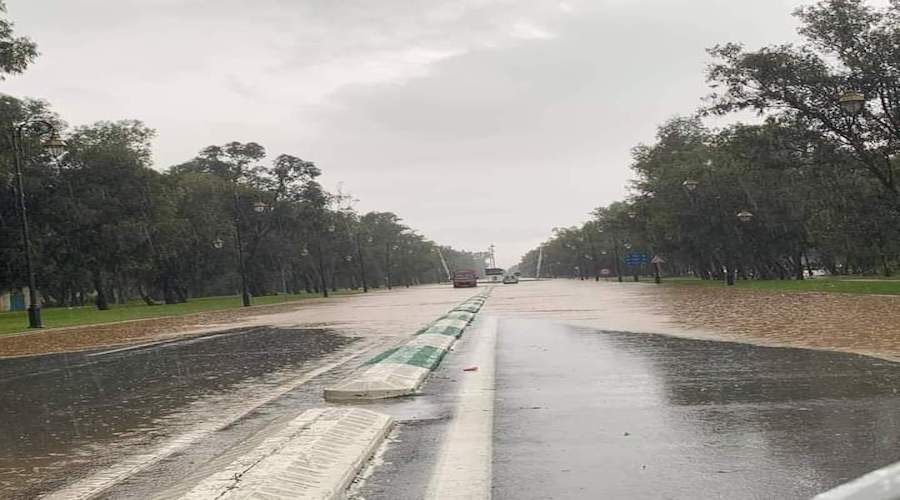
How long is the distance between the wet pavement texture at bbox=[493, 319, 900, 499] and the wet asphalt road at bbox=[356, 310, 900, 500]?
0.01 meters

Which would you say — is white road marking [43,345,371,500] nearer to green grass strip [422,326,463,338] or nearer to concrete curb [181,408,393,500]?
concrete curb [181,408,393,500]

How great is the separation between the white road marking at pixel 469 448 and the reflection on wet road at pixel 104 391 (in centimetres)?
271

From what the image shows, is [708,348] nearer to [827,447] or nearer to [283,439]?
[827,447]

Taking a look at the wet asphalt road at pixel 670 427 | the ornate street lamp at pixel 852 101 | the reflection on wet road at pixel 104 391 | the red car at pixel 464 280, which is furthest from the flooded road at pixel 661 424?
the red car at pixel 464 280

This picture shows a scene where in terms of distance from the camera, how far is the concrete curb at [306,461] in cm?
445

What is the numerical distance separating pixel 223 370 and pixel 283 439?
666 centimetres

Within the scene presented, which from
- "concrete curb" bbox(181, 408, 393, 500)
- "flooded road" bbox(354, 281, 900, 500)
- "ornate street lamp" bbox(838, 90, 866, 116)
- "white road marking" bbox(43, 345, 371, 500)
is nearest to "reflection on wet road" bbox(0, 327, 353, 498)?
"white road marking" bbox(43, 345, 371, 500)

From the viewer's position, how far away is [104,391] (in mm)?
10180

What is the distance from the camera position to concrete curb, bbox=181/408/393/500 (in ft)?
14.6

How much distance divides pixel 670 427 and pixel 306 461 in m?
2.96

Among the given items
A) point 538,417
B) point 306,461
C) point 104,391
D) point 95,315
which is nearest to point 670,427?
point 538,417

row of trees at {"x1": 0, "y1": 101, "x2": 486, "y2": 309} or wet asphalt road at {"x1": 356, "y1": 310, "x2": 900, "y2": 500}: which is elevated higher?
row of trees at {"x1": 0, "y1": 101, "x2": 486, "y2": 309}

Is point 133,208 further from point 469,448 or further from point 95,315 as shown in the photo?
point 469,448

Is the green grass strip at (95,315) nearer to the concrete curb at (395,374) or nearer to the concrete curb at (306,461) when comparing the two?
the concrete curb at (395,374)
